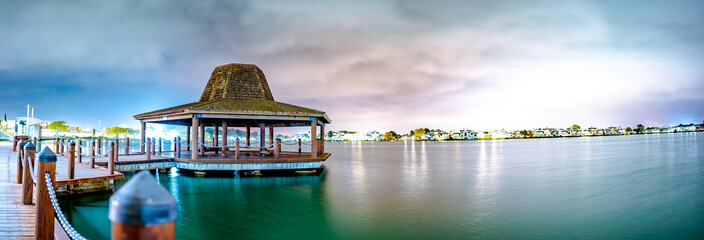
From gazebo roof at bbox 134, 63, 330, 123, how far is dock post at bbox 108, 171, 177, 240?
51.1 ft

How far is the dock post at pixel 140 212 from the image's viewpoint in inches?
48.3

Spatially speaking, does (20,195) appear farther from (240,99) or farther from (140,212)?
(240,99)

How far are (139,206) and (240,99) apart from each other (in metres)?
20.4

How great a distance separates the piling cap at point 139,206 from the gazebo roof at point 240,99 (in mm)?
15570

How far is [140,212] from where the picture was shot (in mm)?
1223

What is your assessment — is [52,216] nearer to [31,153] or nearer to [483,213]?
[31,153]

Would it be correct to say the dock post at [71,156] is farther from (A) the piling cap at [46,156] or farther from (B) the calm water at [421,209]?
(A) the piling cap at [46,156]

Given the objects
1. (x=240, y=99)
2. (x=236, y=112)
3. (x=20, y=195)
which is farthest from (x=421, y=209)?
(x=240, y=99)

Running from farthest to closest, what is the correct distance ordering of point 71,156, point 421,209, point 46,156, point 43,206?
point 421,209, point 71,156, point 46,156, point 43,206

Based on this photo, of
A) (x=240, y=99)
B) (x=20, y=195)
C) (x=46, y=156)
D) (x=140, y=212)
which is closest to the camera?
(x=140, y=212)

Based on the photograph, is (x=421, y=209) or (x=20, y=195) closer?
(x=20, y=195)

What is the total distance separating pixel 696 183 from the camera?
17.8 metres

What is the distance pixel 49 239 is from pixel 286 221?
20.2 feet

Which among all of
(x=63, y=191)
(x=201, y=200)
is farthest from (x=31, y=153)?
(x=201, y=200)
